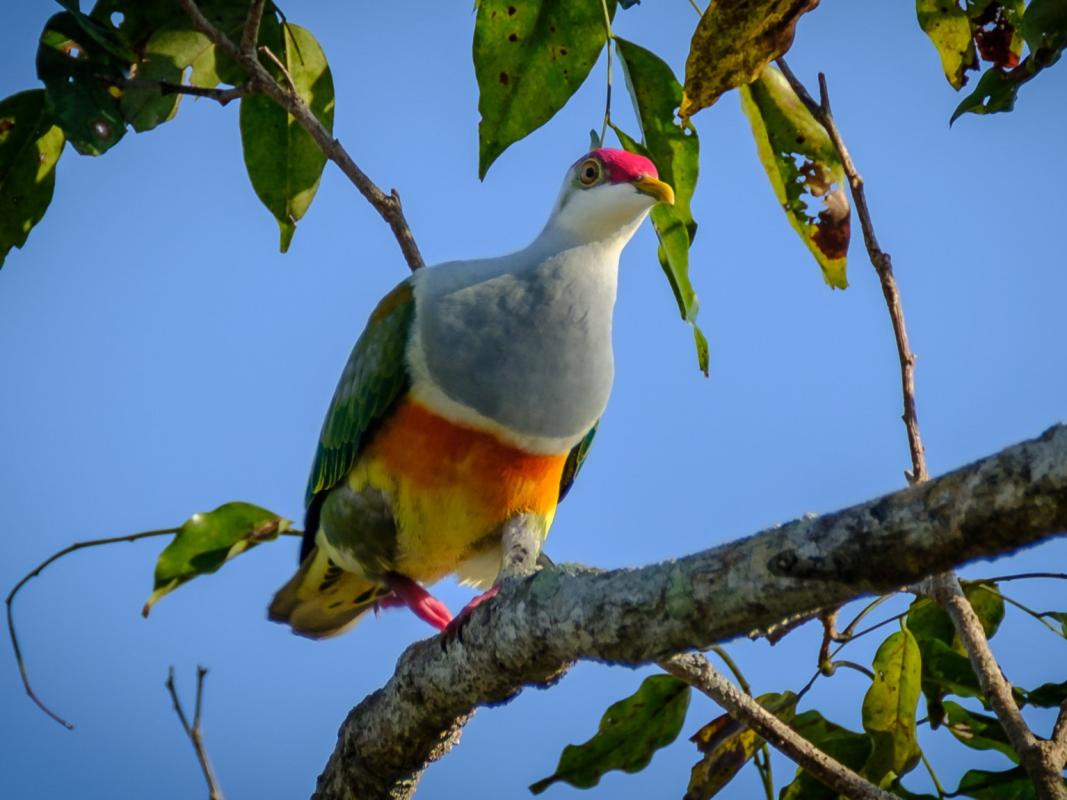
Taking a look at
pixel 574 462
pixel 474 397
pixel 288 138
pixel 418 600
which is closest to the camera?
pixel 474 397

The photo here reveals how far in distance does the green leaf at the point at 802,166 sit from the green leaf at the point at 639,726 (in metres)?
1.04

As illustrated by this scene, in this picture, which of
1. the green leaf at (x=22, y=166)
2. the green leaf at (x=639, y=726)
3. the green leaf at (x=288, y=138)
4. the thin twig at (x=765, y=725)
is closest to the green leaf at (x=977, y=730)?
the thin twig at (x=765, y=725)

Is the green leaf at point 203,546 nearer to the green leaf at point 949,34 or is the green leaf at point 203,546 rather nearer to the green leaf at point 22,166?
the green leaf at point 22,166

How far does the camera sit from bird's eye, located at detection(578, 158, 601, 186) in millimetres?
3664

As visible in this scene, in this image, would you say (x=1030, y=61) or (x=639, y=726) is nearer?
(x=1030, y=61)

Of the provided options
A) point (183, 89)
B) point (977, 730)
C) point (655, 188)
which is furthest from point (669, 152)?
point (977, 730)

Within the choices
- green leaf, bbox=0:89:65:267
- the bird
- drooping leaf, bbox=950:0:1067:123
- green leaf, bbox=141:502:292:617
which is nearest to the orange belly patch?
the bird

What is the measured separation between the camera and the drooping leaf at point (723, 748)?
2996 millimetres

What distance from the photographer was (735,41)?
2.52m

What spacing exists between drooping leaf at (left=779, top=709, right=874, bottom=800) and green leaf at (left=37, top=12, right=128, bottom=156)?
7.13ft

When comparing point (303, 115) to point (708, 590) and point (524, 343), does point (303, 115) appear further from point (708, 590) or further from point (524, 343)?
point (708, 590)

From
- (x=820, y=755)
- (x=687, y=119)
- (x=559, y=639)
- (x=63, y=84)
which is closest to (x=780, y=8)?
(x=687, y=119)

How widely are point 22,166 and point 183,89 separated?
0.54 metres

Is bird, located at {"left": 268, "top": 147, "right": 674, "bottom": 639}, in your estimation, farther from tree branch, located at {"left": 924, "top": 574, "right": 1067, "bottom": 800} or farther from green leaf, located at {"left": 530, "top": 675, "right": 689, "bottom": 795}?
tree branch, located at {"left": 924, "top": 574, "right": 1067, "bottom": 800}
